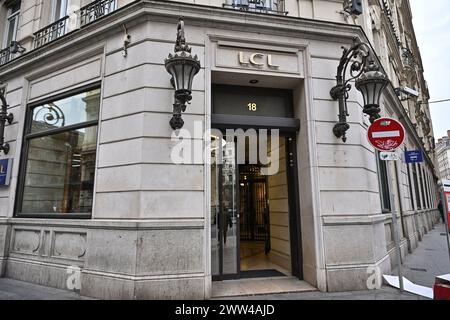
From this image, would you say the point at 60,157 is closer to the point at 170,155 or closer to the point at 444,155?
the point at 170,155

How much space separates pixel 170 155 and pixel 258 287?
10.6 ft

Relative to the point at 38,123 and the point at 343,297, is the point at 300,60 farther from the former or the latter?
the point at 38,123

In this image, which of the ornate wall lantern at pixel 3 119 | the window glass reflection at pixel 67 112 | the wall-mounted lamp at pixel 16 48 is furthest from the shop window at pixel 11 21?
the window glass reflection at pixel 67 112

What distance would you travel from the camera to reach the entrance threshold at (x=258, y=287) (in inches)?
215

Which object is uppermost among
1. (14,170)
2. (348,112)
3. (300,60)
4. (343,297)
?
(300,60)

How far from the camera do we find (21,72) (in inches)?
306

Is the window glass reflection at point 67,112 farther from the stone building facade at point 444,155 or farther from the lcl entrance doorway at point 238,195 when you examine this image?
the stone building facade at point 444,155

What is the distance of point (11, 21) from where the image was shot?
944cm

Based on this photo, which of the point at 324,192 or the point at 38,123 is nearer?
the point at 324,192

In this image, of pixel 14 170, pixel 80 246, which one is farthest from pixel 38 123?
pixel 80 246

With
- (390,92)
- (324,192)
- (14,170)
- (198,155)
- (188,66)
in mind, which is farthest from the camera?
(390,92)

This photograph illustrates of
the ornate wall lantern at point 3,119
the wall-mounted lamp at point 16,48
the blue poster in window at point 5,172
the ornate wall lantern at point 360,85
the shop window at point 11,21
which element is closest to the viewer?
the ornate wall lantern at point 360,85

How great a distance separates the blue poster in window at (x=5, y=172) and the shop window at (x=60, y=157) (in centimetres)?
33

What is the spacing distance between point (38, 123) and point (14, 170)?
135 centimetres
